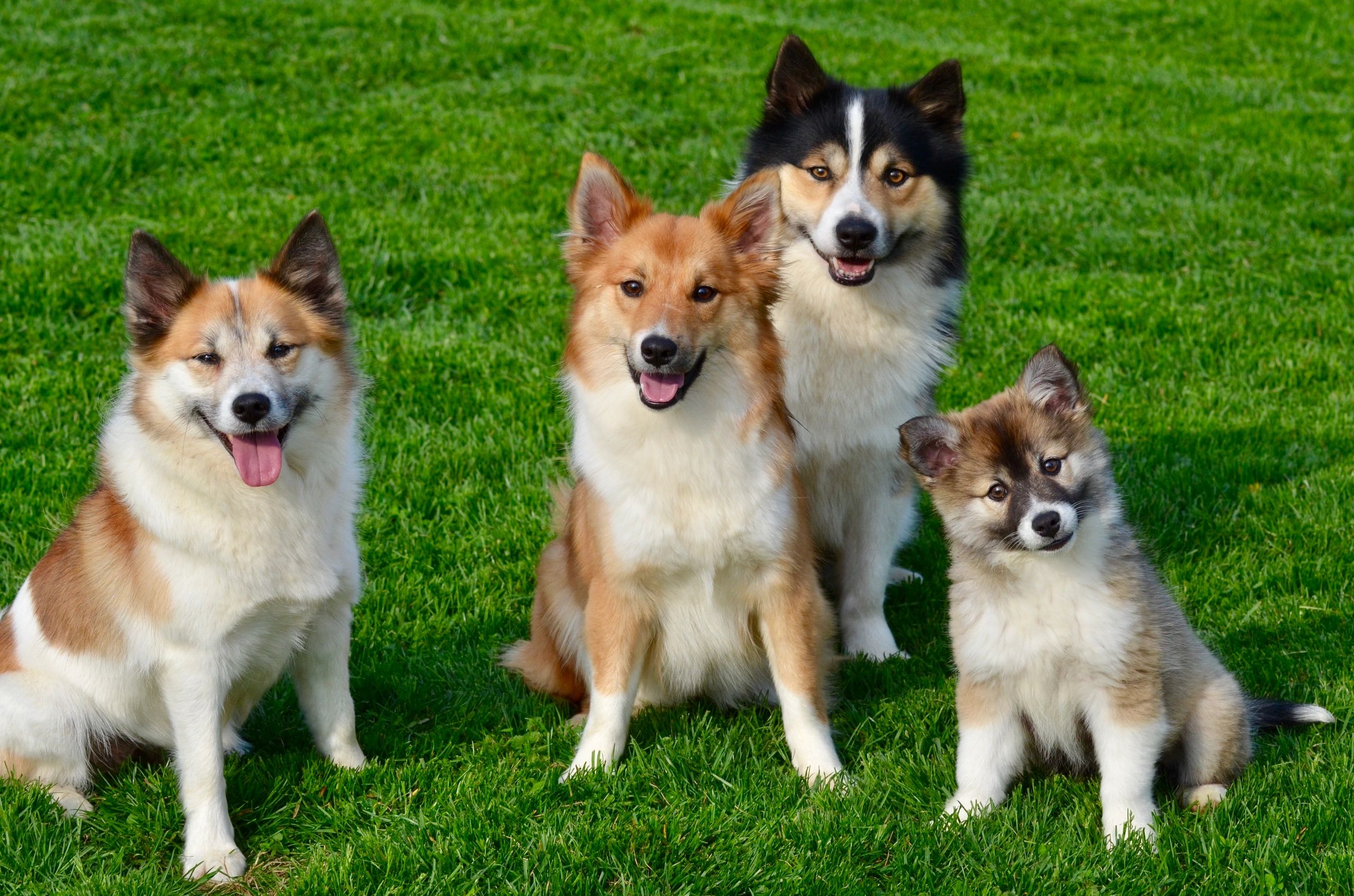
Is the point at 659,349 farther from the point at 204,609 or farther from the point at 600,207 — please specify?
the point at 204,609

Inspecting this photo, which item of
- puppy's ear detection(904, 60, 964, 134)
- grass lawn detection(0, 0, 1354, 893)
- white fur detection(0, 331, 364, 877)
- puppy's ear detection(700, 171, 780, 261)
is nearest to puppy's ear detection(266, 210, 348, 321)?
white fur detection(0, 331, 364, 877)

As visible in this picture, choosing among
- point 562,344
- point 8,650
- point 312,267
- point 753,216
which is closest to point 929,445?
point 753,216

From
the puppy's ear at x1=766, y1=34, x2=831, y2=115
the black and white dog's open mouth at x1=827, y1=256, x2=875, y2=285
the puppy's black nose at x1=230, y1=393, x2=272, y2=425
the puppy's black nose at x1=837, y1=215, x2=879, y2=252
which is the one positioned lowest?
the black and white dog's open mouth at x1=827, y1=256, x2=875, y2=285

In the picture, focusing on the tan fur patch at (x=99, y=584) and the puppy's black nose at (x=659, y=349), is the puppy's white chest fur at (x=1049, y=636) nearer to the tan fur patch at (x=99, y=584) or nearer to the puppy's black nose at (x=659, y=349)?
the puppy's black nose at (x=659, y=349)

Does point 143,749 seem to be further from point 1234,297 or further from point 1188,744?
point 1234,297

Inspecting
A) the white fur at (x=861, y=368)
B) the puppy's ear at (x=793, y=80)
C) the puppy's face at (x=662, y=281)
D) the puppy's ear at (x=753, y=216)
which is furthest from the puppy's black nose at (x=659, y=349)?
the puppy's ear at (x=793, y=80)

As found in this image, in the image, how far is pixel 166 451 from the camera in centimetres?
351

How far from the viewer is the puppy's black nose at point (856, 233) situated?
4484mm

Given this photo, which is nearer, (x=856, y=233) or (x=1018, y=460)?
(x=1018, y=460)

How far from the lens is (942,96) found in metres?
4.75

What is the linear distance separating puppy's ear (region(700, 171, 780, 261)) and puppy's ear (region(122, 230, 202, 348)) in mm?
1577

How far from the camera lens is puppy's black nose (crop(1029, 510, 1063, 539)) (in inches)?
131

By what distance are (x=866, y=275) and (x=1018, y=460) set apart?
1339 mm

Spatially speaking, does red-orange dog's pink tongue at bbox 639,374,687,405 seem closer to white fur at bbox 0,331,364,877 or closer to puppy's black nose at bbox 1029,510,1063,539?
white fur at bbox 0,331,364,877
